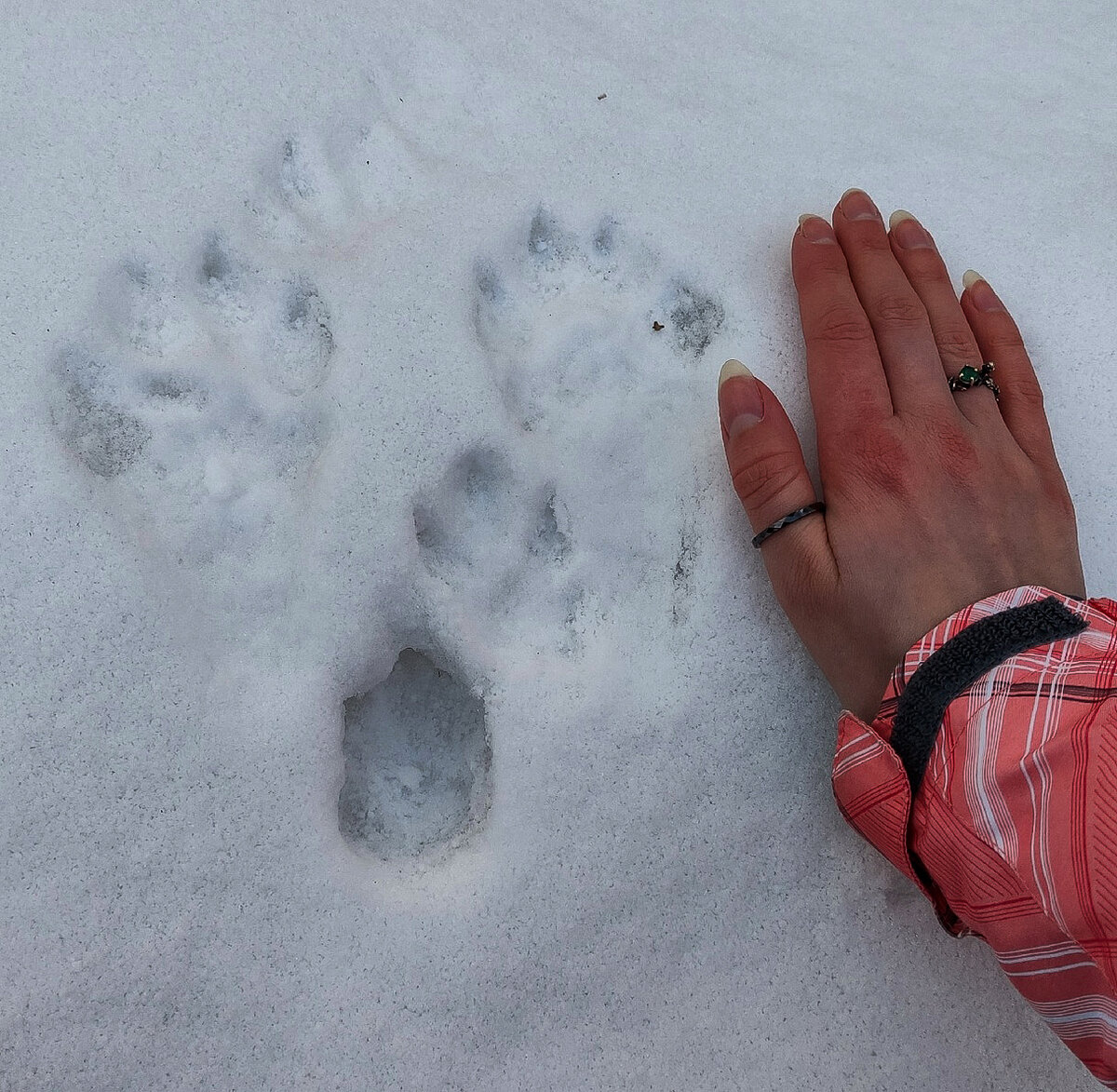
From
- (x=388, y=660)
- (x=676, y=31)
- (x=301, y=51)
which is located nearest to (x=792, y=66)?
(x=676, y=31)

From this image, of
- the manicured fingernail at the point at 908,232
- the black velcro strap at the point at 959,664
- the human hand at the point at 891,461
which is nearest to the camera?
the black velcro strap at the point at 959,664

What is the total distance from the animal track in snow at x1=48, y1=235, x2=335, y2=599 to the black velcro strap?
0.66 m

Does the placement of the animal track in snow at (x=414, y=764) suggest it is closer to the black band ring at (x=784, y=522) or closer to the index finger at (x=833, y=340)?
the black band ring at (x=784, y=522)

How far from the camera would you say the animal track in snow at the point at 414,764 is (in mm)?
904

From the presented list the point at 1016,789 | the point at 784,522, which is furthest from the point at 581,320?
the point at 1016,789

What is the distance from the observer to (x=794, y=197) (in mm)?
1013

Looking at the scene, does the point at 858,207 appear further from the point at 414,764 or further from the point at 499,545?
the point at 414,764

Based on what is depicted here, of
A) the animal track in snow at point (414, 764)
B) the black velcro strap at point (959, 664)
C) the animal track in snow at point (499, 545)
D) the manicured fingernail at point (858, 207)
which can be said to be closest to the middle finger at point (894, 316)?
the manicured fingernail at point (858, 207)

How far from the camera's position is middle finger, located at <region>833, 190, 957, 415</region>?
3.11ft

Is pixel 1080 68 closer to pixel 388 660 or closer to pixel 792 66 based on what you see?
pixel 792 66

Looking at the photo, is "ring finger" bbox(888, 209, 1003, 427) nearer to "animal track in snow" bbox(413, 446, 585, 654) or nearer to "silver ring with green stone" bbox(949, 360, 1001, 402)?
"silver ring with green stone" bbox(949, 360, 1001, 402)

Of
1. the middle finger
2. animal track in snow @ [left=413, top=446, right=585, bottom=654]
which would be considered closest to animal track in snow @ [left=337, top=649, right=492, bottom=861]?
animal track in snow @ [left=413, top=446, right=585, bottom=654]

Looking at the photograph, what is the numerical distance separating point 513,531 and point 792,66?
690 millimetres

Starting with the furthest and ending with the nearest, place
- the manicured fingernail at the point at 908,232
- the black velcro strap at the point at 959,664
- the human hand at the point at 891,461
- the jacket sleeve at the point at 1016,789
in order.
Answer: the manicured fingernail at the point at 908,232 → the human hand at the point at 891,461 → the black velcro strap at the point at 959,664 → the jacket sleeve at the point at 1016,789
